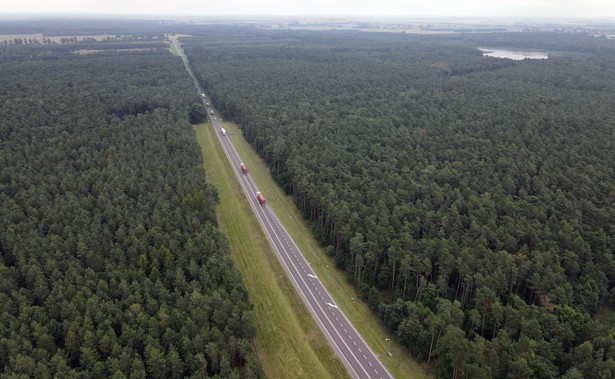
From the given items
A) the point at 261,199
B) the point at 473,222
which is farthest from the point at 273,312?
the point at 473,222

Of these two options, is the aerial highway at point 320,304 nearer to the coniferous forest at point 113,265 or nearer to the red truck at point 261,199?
the red truck at point 261,199

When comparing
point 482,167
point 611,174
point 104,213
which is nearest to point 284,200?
point 104,213

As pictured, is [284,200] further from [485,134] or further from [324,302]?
[485,134]

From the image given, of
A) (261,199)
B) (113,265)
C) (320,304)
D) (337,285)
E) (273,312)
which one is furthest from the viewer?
(261,199)

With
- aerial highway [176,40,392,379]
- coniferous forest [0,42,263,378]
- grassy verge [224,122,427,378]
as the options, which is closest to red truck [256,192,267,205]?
aerial highway [176,40,392,379]

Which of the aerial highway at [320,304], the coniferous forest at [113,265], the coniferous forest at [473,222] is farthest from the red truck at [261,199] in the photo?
the coniferous forest at [113,265]

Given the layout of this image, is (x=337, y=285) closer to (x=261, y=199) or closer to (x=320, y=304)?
(x=320, y=304)
